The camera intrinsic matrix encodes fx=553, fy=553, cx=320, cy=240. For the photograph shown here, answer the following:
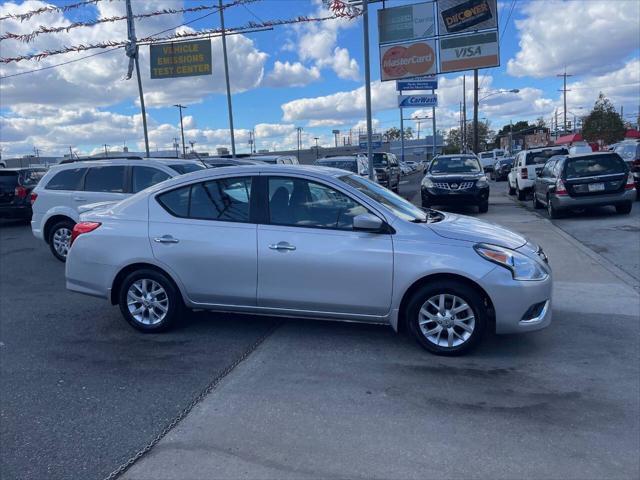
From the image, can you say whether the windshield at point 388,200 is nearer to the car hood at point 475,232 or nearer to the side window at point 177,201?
the car hood at point 475,232

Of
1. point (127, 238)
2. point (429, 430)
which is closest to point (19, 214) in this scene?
point (127, 238)

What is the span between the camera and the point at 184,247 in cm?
540

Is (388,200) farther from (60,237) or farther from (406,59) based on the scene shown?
(406,59)

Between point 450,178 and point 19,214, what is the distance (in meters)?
11.7

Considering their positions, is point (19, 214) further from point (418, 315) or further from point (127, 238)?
point (418, 315)

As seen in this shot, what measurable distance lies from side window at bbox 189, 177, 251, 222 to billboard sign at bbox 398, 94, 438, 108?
3736 centimetres

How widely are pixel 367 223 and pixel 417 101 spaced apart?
38.8 metres

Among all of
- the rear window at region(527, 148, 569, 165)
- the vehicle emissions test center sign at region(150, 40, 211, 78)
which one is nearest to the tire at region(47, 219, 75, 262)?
the vehicle emissions test center sign at region(150, 40, 211, 78)

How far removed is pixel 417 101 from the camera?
41562 millimetres

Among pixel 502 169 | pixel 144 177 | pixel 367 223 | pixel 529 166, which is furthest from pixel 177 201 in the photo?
pixel 502 169

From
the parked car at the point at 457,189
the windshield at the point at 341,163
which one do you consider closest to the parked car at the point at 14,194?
the windshield at the point at 341,163

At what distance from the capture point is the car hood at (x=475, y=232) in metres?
4.88

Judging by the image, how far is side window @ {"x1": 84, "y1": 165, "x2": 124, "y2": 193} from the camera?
9469 millimetres

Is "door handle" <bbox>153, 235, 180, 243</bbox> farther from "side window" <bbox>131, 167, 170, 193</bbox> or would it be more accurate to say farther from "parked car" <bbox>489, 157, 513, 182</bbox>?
"parked car" <bbox>489, 157, 513, 182</bbox>
